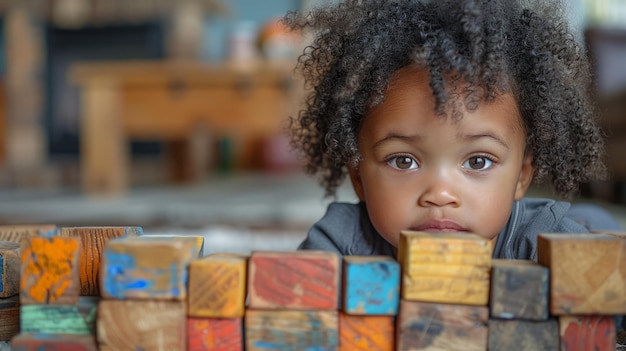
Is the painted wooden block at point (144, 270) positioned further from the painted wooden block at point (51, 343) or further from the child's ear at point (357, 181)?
the child's ear at point (357, 181)

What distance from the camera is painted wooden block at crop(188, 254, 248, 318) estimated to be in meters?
0.61

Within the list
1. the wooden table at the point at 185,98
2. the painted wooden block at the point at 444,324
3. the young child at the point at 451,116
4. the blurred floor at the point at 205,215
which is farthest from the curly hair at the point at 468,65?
the wooden table at the point at 185,98

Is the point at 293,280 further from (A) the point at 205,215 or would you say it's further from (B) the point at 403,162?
(A) the point at 205,215

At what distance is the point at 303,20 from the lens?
1152 mm

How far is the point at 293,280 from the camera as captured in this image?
0.62m

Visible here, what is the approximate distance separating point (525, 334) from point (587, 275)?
0.28 feet

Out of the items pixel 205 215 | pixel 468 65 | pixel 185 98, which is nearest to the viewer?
pixel 468 65

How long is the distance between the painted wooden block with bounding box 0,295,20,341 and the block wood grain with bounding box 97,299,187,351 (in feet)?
0.63

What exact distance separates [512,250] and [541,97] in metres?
0.24

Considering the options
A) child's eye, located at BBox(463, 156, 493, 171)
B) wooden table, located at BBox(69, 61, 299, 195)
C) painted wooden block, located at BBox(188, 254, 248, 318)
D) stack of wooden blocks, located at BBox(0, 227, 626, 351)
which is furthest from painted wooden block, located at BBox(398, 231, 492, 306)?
wooden table, located at BBox(69, 61, 299, 195)

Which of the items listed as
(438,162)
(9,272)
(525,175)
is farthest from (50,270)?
(525,175)

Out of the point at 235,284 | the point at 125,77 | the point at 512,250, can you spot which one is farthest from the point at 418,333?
the point at 125,77

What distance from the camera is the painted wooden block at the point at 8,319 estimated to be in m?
0.74

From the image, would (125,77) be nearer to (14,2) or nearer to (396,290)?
(14,2)
